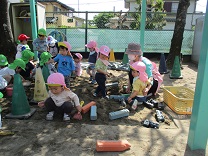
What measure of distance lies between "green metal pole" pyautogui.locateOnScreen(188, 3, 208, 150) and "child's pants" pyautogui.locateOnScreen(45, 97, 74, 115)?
1.96 m

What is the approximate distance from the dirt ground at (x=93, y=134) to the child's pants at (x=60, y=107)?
144 mm

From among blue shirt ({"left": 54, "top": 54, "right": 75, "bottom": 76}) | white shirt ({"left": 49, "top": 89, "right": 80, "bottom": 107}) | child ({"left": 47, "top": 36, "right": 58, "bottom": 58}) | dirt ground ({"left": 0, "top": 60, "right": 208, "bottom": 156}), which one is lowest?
dirt ground ({"left": 0, "top": 60, "right": 208, "bottom": 156})

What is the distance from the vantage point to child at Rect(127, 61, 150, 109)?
420 centimetres

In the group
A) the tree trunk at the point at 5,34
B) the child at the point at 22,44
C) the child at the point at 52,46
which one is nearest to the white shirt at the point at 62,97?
the child at the point at 52,46

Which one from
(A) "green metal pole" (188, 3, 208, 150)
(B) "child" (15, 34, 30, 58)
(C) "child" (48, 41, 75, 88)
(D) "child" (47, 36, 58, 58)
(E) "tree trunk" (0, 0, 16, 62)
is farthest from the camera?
(E) "tree trunk" (0, 0, 16, 62)

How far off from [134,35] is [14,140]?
8736 millimetres

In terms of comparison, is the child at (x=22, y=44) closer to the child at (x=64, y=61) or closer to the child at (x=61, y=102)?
the child at (x=64, y=61)

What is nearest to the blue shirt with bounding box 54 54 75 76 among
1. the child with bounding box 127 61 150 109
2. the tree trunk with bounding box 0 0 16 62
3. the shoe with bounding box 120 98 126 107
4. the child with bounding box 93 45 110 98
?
the child with bounding box 93 45 110 98

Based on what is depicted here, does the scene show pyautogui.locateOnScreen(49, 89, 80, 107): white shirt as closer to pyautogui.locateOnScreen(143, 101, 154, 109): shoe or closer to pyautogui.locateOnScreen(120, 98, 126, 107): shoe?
pyautogui.locateOnScreen(120, 98, 126, 107): shoe

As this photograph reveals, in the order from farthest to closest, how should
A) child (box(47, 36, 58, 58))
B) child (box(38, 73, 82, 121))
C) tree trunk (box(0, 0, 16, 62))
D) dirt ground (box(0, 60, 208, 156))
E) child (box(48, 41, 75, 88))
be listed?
1. tree trunk (box(0, 0, 16, 62))
2. child (box(47, 36, 58, 58))
3. child (box(48, 41, 75, 88))
4. child (box(38, 73, 82, 121))
5. dirt ground (box(0, 60, 208, 156))

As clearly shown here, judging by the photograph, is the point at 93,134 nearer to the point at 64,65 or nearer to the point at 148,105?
the point at 148,105

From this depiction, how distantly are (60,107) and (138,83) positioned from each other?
1.67m

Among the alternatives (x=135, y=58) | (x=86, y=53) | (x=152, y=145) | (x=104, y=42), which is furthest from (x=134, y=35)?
(x=152, y=145)

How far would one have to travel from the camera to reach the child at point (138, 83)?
4.20 metres
